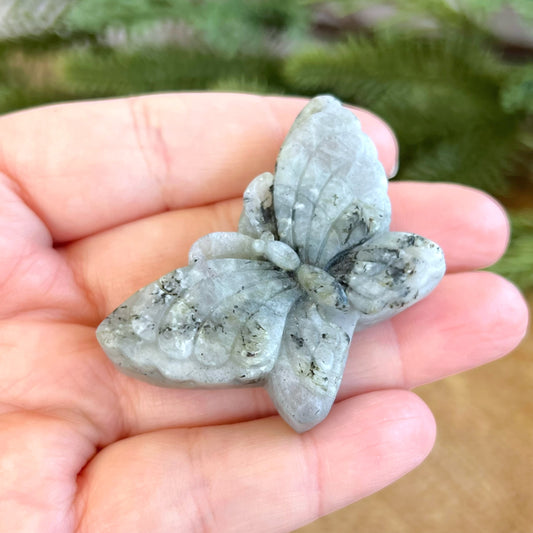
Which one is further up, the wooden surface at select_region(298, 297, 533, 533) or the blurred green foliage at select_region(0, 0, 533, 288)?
the blurred green foliage at select_region(0, 0, 533, 288)

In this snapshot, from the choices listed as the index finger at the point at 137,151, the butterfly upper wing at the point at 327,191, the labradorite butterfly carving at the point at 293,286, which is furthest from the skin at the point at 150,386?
the butterfly upper wing at the point at 327,191

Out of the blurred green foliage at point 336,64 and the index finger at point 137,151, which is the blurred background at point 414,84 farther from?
the index finger at point 137,151

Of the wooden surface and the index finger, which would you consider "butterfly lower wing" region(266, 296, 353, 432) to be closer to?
the index finger

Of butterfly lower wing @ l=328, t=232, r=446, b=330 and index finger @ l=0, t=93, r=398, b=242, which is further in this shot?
index finger @ l=0, t=93, r=398, b=242

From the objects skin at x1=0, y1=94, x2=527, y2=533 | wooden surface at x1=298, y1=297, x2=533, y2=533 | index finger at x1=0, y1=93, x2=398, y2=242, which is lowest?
wooden surface at x1=298, y1=297, x2=533, y2=533

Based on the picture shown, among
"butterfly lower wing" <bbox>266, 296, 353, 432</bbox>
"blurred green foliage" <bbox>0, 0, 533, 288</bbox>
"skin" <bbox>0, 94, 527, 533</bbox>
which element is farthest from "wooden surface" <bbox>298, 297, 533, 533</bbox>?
"butterfly lower wing" <bbox>266, 296, 353, 432</bbox>

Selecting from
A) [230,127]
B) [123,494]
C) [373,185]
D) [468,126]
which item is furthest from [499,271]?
[123,494]

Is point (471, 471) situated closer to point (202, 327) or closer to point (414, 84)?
point (202, 327)

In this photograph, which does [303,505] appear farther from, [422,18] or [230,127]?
[422,18]
